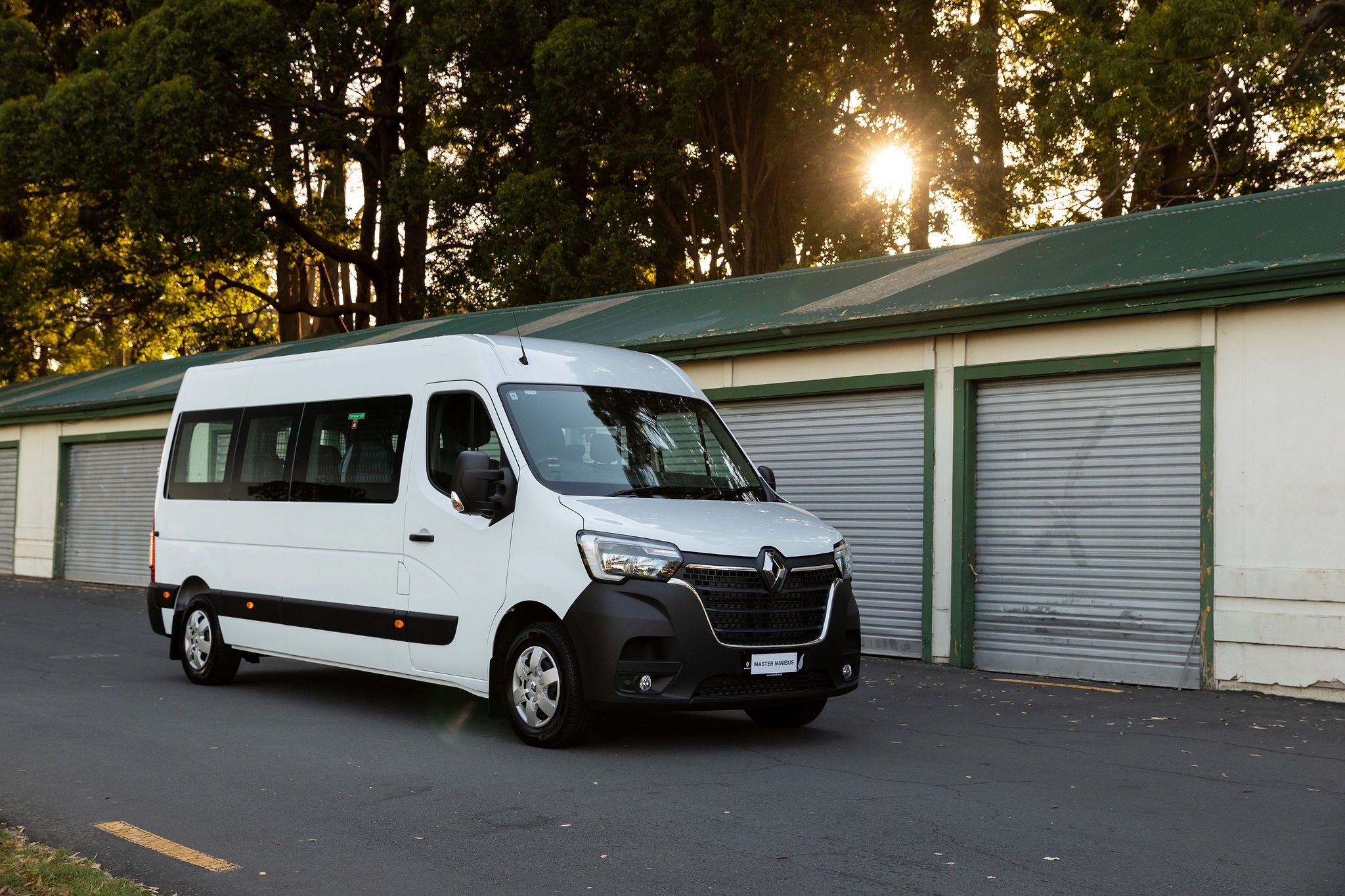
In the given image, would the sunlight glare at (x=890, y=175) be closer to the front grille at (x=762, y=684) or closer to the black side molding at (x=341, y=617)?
the black side molding at (x=341, y=617)

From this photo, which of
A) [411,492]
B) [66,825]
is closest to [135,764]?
[66,825]

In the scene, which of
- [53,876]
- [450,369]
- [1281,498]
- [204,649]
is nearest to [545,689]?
[450,369]

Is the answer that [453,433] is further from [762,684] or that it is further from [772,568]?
[762,684]

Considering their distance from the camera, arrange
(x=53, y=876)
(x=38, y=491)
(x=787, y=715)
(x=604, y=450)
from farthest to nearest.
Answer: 1. (x=38, y=491)
2. (x=787, y=715)
3. (x=604, y=450)
4. (x=53, y=876)

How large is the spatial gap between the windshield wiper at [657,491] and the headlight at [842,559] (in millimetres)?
886

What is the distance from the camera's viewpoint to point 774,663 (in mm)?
7441

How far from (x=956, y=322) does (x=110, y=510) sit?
17.2 m

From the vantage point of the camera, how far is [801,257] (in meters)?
29.3

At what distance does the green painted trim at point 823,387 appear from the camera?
12.7m

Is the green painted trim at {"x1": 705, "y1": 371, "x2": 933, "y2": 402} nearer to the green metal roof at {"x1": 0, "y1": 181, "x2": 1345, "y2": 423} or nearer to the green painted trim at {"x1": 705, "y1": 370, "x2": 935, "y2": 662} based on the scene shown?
the green painted trim at {"x1": 705, "y1": 370, "x2": 935, "y2": 662}

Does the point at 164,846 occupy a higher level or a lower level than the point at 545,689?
lower

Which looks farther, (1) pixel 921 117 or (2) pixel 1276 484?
(1) pixel 921 117

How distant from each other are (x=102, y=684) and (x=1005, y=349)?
8.09 meters

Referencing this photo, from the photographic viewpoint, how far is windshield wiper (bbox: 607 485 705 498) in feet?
25.2
